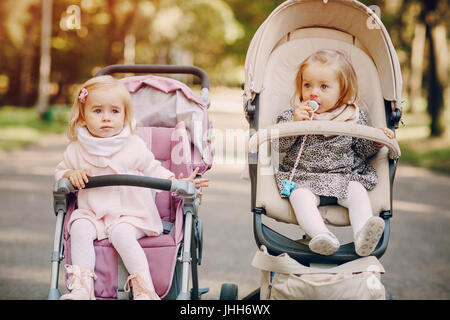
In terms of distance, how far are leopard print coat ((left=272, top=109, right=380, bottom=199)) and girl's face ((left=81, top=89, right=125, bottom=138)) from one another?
2.99 feet

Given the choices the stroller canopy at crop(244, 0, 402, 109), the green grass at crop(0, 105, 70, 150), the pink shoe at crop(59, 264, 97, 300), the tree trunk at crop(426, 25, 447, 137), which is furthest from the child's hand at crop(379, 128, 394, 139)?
the tree trunk at crop(426, 25, 447, 137)

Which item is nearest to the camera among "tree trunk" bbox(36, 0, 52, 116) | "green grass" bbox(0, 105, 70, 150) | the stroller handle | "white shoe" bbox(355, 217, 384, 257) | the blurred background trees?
"white shoe" bbox(355, 217, 384, 257)

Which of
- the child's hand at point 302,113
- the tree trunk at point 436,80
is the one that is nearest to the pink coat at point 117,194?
the child's hand at point 302,113

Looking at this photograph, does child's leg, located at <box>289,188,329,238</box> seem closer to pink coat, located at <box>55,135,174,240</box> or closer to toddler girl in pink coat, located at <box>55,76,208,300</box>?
toddler girl in pink coat, located at <box>55,76,208,300</box>

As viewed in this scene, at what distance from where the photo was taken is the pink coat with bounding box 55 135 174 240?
2.83m

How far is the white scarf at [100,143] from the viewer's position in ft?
9.57

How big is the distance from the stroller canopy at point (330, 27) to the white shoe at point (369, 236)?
1.00 metres

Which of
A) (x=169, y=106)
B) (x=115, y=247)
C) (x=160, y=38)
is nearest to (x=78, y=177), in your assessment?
(x=115, y=247)

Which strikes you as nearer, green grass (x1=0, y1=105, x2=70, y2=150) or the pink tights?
the pink tights

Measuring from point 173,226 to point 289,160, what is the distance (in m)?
0.75

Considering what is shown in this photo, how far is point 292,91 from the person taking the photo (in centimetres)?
358

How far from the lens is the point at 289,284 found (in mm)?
2680
